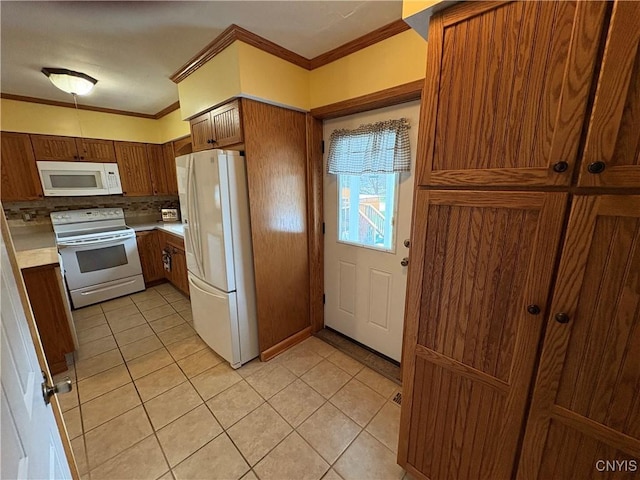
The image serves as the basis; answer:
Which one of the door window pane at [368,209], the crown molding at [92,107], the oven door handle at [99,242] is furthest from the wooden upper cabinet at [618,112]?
the oven door handle at [99,242]

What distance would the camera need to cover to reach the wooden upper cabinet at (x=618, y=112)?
64 cm

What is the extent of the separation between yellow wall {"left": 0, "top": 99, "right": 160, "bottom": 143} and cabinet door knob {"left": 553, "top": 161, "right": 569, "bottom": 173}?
4346 mm

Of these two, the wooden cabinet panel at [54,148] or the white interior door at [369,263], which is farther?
the wooden cabinet panel at [54,148]

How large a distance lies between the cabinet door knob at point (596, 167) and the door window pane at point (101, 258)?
13.5ft

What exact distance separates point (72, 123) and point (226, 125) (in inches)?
99.5

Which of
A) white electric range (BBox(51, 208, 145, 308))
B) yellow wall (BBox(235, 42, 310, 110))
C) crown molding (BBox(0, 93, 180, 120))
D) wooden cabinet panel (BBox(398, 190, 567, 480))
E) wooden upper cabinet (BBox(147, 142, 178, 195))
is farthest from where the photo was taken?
wooden upper cabinet (BBox(147, 142, 178, 195))

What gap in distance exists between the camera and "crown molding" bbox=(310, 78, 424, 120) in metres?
1.58

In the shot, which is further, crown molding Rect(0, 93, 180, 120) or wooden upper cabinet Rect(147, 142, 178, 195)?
wooden upper cabinet Rect(147, 142, 178, 195)

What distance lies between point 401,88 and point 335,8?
56 centimetres

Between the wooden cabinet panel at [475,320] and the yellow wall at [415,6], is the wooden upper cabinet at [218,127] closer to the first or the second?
the yellow wall at [415,6]

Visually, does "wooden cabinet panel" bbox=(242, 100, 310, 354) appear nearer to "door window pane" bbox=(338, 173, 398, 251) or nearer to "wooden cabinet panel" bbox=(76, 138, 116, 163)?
"door window pane" bbox=(338, 173, 398, 251)

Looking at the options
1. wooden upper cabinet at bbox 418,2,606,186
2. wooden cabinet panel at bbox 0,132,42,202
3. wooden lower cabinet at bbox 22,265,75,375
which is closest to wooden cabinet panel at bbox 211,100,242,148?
wooden upper cabinet at bbox 418,2,606,186

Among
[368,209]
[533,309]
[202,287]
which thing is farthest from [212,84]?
[533,309]

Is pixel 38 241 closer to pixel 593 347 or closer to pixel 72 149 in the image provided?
pixel 72 149
